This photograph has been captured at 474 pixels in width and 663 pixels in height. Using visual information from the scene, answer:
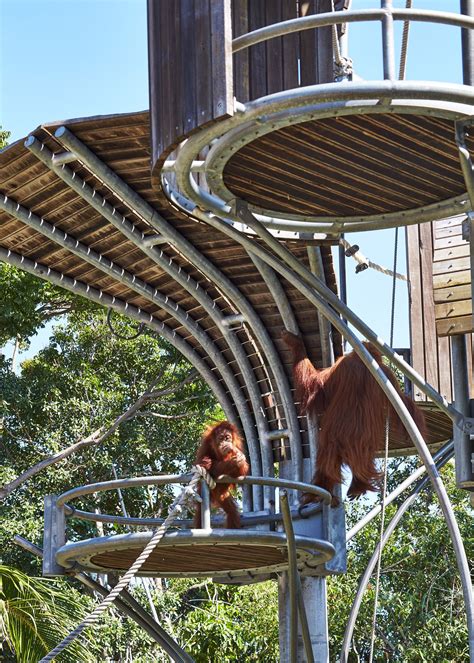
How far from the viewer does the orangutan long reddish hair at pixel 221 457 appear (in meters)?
9.66

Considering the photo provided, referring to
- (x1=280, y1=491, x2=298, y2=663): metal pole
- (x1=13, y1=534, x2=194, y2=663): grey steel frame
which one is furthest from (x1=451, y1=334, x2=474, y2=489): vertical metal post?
(x1=13, y1=534, x2=194, y2=663): grey steel frame

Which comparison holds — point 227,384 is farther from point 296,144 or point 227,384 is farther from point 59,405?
point 59,405

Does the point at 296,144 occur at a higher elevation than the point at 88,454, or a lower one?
higher

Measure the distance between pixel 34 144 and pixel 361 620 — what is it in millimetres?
13600

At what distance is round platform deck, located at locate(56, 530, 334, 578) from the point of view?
8.86 metres

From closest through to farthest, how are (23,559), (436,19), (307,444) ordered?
(436,19) < (307,444) < (23,559)

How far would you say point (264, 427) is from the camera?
37.9ft

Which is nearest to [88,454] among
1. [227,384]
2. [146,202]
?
[227,384]

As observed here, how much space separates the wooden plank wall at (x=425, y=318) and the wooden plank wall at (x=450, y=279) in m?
0.05

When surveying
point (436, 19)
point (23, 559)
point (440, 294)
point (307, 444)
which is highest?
point (436, 19)

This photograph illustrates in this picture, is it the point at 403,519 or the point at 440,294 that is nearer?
the point at 440,294

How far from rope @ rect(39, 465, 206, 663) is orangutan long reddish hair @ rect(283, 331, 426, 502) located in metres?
1.46

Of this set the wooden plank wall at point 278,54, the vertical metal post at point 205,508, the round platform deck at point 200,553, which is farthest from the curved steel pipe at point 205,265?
the wooden plank wall at point 278,54

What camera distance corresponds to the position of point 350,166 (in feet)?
22.2
